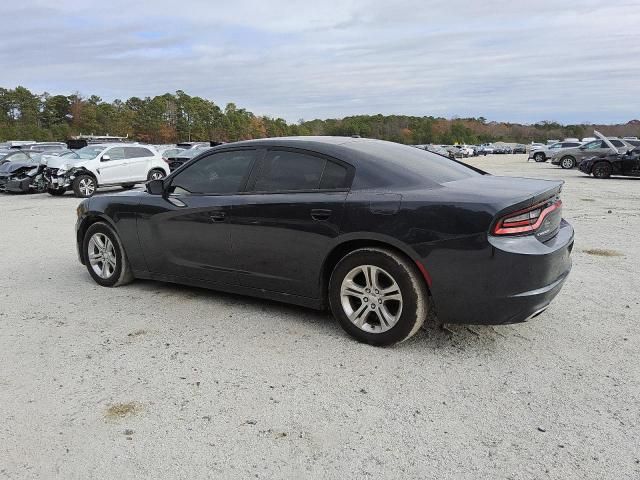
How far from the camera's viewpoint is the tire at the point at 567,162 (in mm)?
29266

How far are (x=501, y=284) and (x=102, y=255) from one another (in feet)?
13.9

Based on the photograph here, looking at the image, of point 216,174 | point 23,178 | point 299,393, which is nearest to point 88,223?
point 216,174

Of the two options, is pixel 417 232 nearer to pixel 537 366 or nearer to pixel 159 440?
pixel 537 366

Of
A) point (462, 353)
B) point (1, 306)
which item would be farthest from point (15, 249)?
point (462, 353)

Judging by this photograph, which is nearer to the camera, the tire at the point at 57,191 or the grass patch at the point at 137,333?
the grass patch at the point at 137,333

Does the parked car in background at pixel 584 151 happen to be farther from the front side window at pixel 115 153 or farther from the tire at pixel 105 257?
the tire at pixel 105 257

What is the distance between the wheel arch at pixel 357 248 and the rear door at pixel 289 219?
0.19ft

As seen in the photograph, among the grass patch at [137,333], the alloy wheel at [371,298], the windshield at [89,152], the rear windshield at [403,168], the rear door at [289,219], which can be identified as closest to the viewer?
the alloy wheel at [371,298]

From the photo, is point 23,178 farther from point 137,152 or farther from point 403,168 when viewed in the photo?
point 403,168

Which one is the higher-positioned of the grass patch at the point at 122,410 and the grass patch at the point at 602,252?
the grass patch at the point at 602,252

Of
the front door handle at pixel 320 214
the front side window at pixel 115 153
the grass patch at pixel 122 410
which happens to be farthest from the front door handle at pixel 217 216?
the front side window at pixel 115 153

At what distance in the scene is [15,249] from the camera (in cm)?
831

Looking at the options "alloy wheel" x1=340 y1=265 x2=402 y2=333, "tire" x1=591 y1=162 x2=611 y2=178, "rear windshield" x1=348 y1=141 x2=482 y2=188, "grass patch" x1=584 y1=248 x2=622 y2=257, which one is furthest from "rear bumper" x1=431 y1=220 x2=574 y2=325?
"tire" x1=591 y1=162 x2=611 y2=178

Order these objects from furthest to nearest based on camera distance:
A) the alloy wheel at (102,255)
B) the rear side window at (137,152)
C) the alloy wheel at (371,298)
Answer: the rear side window at (137,152) < the alloy wheel at (102,255) < the alloy wheel at (371,298)
